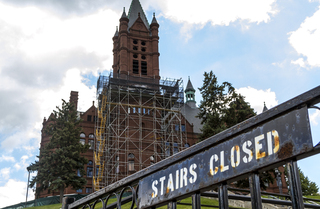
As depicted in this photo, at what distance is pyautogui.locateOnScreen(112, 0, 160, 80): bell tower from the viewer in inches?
1956

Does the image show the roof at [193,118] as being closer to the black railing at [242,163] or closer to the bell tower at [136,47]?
the bell tower at [136,47]

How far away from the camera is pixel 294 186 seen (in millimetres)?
2822

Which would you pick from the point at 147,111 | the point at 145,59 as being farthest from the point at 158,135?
the point at 145,59

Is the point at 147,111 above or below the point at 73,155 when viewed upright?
above

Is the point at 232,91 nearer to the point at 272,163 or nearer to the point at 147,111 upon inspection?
the point at 147,111

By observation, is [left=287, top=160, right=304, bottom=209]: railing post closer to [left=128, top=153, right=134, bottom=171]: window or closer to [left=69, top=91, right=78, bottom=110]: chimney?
[left=128, top=153, right=134, bottom=171]: window

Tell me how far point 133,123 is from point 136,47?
13.1 metres

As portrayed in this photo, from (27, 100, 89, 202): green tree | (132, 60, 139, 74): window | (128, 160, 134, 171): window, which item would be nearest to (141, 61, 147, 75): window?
(132, 60, 139, 74): window

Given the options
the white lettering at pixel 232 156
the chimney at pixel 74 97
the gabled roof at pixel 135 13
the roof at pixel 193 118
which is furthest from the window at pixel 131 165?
the white lettering at pixel 232 156

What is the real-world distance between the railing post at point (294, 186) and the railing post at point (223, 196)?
0.71m

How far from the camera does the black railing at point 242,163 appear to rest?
Answer: 113 inches

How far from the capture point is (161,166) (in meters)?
4.39

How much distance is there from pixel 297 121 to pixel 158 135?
139ft

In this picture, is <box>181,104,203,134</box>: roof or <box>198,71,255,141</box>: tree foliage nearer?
<box>198,71,255,141</box>: tree foliage
